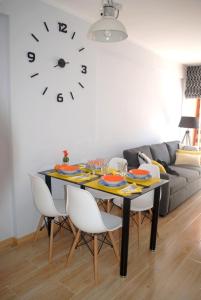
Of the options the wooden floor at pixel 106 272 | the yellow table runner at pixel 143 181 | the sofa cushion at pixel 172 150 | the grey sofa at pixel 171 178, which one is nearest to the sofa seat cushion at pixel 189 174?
the grey sofa at pixel 171 178

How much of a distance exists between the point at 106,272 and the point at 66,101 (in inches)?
76.5

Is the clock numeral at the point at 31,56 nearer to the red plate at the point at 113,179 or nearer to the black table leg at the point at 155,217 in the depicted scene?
the red plate at the point at 113,179

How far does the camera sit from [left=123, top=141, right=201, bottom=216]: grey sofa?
3.38m

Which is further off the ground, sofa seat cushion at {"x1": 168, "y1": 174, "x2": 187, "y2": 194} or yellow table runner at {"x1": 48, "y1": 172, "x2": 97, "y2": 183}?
yellow table runner at {"x1": 48, "y1": 172, "x2": 97, "y2": 183}

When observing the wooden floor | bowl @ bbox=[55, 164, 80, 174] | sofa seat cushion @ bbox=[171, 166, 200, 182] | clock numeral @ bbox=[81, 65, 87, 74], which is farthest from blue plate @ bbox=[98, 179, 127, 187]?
sofa seat cushion @ bbox=[171, 166, 200, 182]

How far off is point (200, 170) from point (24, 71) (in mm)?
3564

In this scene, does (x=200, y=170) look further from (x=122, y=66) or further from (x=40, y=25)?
(x=40, y=25)

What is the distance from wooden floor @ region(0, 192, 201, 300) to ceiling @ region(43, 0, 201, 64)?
8.66ft

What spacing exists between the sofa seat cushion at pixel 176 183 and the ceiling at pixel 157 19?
2.14m

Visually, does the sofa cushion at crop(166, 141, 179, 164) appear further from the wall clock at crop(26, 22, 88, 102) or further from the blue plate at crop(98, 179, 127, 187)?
the blue plate at crop(98, 179, 127, 187)

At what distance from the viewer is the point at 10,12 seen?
2260mm

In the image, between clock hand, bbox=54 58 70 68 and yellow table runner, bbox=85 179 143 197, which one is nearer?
yellow table runner, bbox=85 179 143 197

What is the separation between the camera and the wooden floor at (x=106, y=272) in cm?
198

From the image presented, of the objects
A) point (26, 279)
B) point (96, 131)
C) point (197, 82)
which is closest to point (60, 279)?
point (26, 279)
